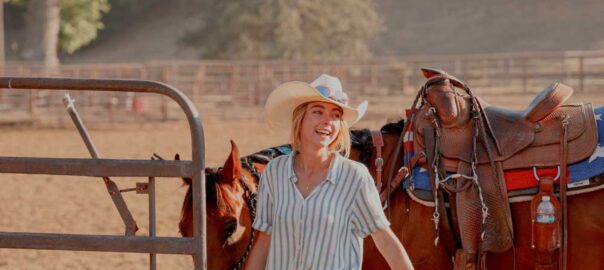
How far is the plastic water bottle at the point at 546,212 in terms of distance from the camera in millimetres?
4047

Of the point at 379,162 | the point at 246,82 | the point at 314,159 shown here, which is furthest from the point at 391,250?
the point at 246,82

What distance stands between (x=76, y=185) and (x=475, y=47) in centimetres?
2811

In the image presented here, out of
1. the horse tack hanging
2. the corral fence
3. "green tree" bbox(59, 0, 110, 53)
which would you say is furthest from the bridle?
"green tree" bbox(59, 0, 110, 53)

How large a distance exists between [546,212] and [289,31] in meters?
28.0

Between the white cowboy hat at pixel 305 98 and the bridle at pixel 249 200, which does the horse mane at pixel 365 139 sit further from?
the white cowboy hat at pixel 305 98

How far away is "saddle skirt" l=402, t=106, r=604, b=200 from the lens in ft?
13.6

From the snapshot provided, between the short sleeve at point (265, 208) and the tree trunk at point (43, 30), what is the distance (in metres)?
25.4

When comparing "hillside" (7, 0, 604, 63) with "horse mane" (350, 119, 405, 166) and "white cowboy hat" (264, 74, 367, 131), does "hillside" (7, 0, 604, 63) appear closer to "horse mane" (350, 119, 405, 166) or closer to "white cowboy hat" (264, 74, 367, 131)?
"horse mane" (350, 119, 405, 166)

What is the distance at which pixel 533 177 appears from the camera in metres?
4.20

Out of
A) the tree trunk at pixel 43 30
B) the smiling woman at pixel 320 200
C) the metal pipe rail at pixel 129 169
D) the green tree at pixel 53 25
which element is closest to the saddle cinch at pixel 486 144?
the smiling woman at pixel 320 200

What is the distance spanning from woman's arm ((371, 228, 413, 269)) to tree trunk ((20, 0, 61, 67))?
25590mm

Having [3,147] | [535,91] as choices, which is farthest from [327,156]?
[535,91]

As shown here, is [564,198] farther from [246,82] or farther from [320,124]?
[246,82]

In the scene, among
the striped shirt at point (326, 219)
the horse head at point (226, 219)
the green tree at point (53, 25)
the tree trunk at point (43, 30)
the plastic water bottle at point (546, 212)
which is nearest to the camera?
the striped shirt at point (326, 219)
